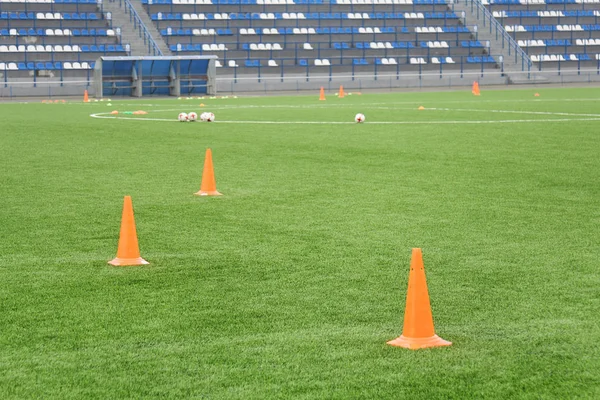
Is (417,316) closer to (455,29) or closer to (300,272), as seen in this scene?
(300,272)

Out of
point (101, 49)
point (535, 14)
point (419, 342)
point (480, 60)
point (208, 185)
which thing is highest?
point (535, 14)

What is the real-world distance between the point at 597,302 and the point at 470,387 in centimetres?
197

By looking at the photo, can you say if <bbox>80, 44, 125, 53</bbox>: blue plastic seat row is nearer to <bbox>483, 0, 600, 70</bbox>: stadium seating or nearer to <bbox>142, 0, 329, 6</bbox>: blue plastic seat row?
<bbox>142, 0, 329, 6</bbox>: blue plastic seat row

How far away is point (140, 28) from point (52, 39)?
4.10 m

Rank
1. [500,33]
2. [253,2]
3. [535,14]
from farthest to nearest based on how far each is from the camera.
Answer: [535,14] → [500,33] → [253,2]

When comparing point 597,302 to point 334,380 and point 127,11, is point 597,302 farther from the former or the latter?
point 127,11

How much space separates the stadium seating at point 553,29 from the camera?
2089 inches

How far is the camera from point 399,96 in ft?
130

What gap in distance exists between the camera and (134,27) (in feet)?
155

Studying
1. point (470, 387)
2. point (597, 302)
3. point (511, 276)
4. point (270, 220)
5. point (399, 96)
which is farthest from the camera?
point (399, 96)

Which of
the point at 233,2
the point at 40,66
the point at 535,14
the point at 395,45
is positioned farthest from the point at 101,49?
the point at 535,14

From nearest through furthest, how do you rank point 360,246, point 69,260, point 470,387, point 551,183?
1. point 470,387
2. point 69,260
3. point 360,246
4. point 551,183

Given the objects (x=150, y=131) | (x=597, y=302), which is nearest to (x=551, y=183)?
(x=597, y=302)

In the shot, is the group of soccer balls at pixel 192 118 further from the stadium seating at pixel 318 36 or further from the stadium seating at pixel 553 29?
the stadium seating at pixel 553 29
